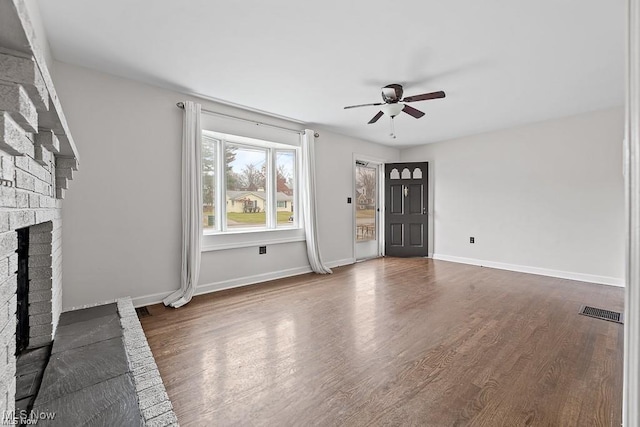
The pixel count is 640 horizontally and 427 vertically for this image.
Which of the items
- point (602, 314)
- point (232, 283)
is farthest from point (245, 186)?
point (602, 314)

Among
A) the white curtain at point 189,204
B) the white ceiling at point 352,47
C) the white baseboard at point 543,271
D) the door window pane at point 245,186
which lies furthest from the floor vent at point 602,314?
the white curtain at point 189,204

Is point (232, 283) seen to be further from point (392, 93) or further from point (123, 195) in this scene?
point (392, 93)

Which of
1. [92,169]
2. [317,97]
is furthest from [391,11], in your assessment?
[92,169]

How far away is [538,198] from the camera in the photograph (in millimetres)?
4758

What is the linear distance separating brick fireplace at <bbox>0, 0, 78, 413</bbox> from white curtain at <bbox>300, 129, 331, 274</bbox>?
3038 mm

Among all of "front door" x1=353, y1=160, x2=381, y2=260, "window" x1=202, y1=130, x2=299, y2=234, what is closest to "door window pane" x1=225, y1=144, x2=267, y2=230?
"window" x1=202, y1=130, x2=299, y2=234

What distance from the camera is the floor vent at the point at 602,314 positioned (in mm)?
2926

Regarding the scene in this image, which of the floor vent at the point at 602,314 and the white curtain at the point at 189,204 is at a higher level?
the white curtain at the point at 189,204

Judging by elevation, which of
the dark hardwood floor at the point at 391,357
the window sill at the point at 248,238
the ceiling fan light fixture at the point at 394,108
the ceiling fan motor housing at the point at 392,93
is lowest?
the dark hardwood floor at the point at 391,357

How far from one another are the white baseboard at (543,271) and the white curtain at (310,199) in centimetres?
271

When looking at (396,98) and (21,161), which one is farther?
(396,98)

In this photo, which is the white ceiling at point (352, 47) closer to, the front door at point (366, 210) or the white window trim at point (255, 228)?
the white window trim at point (255, 228)

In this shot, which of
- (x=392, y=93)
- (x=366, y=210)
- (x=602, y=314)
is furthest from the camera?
(x=366, y=210)

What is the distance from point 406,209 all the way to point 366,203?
2.81 feet
